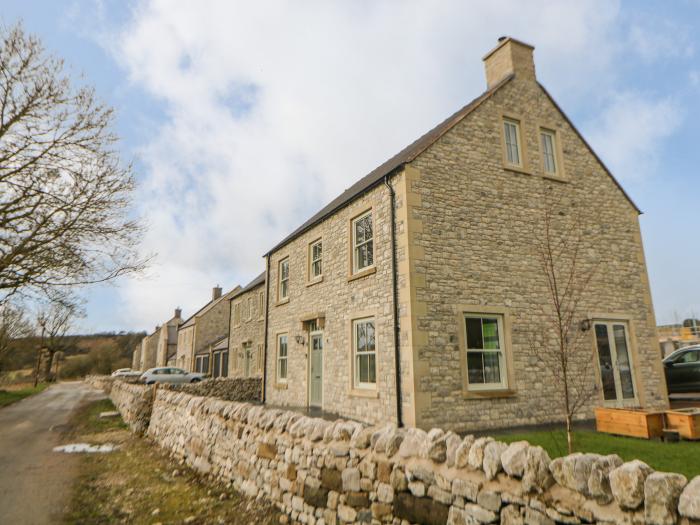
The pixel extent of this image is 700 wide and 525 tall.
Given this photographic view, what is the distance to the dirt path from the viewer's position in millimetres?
6602

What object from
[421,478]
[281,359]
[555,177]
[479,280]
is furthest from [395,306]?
[281,359]

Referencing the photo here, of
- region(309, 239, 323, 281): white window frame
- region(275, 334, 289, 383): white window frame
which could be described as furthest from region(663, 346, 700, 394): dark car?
region(275, 334, 289, 383): white window frame

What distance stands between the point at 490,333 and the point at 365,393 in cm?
354

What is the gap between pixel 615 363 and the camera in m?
12.1

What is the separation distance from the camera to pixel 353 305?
12.4 metres

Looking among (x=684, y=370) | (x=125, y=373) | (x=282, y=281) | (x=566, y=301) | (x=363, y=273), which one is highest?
(x=282, y=281)

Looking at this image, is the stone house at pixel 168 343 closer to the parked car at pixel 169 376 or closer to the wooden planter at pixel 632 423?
the parked car at pixel 169 376

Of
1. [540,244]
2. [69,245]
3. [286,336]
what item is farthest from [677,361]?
[69,245]

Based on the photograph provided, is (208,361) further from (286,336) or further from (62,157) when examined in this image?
(62,157)

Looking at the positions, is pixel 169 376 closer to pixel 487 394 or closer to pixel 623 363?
pixel 487 394

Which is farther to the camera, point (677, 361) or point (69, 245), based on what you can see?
point (677, 361)

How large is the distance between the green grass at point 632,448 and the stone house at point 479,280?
1.85 metres

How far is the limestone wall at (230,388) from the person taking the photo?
19953 millimetres

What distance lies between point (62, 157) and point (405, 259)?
10.4m
